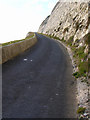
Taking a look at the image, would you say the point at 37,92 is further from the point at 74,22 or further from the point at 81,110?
the point at 74,22

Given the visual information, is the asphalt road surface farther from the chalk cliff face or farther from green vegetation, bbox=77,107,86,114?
the chalk cliff face

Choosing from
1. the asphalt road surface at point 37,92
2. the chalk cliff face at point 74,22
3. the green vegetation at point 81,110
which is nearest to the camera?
the asphalt road surface at point 37,92

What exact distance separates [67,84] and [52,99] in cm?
259

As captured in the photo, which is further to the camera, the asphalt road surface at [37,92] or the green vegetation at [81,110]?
the green vegetation at [81,110]

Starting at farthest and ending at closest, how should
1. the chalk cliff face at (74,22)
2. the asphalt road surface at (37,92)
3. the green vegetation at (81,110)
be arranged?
the chalk cliff face at (74,22) < the green vegetation at (81,110) < the asphalt road surface at (37,92)

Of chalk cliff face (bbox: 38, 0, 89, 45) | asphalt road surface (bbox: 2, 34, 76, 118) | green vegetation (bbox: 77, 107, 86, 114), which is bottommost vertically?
green vegetation (bbox: 77, 107, 86, 114)

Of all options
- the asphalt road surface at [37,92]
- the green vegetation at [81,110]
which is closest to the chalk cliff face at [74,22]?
the asphalt road surface at [37,92]

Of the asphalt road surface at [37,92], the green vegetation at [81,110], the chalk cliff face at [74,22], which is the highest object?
the chalk cliff face at [74,22]

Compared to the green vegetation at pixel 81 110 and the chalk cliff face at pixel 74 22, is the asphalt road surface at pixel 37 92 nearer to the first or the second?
the green vegetation at pixel 81 110

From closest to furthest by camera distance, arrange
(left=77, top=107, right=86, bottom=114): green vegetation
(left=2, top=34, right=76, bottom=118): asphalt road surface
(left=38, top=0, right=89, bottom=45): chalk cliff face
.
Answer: (left=2, top=34, right=76, bottom=118): asphalt road surface, (left=77, top=107, right=86, bottom=114): green vegetation, (left=38, top=0, right=89, bottom=45): chalk cliff face

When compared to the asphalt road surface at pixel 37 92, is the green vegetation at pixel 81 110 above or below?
below

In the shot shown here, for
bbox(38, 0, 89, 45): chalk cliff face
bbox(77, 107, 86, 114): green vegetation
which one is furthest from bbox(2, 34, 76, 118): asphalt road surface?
bbox(38, 0, 89, 45): chalk cliff face

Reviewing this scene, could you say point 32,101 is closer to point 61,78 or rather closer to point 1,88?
point 1,88

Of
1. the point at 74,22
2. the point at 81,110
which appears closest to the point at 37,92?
the point at 81,110
